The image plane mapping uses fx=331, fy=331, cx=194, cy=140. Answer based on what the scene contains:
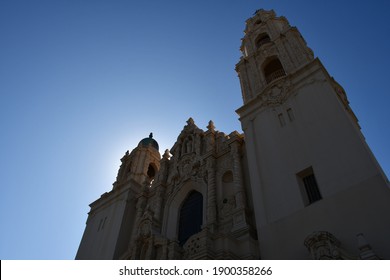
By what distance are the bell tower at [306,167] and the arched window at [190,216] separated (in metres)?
4.56

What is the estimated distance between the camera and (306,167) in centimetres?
1371

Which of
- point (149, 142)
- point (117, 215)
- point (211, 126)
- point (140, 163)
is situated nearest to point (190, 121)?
point (211, 126)

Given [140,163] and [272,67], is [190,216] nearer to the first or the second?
[140,163]

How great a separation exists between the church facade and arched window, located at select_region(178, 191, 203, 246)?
8 centimetres

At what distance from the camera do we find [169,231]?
62.7ft

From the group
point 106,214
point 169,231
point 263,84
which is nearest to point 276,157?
point 263,84

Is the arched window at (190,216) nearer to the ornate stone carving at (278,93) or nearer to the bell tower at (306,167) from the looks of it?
the bell tower at (306,167)

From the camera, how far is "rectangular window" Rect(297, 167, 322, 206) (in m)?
13.1

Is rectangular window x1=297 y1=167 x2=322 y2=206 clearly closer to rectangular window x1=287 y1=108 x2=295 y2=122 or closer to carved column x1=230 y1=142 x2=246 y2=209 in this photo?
carved column x1=230 y1=142 x2=246 y2=209

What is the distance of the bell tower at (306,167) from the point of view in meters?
11.1

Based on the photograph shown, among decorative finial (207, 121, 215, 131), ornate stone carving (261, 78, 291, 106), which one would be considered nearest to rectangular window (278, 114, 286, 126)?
ornate stone carving (261, 78, 291, 106)
